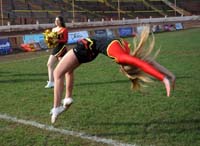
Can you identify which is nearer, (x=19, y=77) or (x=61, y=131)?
(x=61, y=131)

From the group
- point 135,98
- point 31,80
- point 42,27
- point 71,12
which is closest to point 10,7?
point 42,27

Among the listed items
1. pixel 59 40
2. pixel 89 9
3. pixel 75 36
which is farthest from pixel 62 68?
pixel 89 9

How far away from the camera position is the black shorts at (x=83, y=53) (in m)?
6.28

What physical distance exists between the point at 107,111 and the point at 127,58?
2620 mm

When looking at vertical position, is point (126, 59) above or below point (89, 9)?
below

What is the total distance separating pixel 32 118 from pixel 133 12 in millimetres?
50998

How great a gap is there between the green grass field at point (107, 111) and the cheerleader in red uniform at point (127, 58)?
0.99 m

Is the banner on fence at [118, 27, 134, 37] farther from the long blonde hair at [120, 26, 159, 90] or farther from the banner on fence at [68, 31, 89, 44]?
the long blonde hair at [120, 26, 159, 90]

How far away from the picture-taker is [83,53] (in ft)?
20.7

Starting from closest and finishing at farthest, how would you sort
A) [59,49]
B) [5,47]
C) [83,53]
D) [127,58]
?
[127,58]
[83,53]
[59,49]
[5,47]

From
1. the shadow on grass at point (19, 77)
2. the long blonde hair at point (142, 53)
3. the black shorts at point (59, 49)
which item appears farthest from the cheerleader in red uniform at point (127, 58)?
the shadow on grass at point (19, 77)

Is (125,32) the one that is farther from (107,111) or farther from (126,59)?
(126,59)

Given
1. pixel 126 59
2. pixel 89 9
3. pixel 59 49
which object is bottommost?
pixel 59 49

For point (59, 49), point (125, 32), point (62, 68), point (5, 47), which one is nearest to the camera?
point (62, 68)
